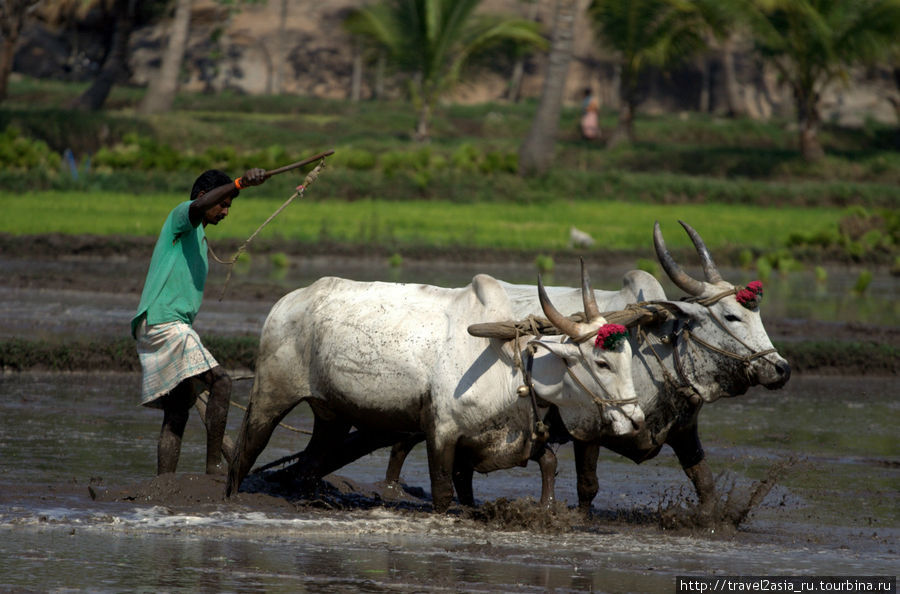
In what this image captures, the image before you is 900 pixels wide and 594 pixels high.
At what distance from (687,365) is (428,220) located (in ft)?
47.5

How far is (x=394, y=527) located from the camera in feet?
21.9

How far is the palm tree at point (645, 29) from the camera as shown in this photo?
92.8 ft

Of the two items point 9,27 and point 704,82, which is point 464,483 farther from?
point 704,82

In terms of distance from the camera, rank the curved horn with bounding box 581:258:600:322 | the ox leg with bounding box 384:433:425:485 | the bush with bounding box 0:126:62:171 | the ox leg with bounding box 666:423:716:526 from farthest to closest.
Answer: the bush with bounding box 0:126:62:171 < the ox leg with bounding box 384:433:425:485 < the ox leg with bounding box 666:423:716:526 < the curved horn with bounding box 581:258:600:322

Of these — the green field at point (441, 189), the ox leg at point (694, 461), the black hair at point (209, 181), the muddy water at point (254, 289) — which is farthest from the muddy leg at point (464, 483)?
the green field at point (441, 189)

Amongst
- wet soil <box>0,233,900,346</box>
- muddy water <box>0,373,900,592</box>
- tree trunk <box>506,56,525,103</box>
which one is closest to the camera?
muddy water <box>0,373,900,592</box>

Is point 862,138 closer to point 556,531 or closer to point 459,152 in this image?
point 459,152

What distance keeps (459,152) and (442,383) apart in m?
18.2

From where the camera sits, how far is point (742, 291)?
7.12 m

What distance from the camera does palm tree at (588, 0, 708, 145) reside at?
92.8ft

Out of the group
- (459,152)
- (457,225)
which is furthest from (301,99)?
(457,225)

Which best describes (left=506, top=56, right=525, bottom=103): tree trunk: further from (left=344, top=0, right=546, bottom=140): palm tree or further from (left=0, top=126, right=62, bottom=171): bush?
(left=0, top=126, right=62, bottom=171): bush

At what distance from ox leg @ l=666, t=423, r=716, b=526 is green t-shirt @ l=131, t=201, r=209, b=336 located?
2.55 meters

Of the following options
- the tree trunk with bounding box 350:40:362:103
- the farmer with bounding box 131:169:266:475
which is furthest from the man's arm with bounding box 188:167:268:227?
the tree trunk with bounding box 350:40:362:103
